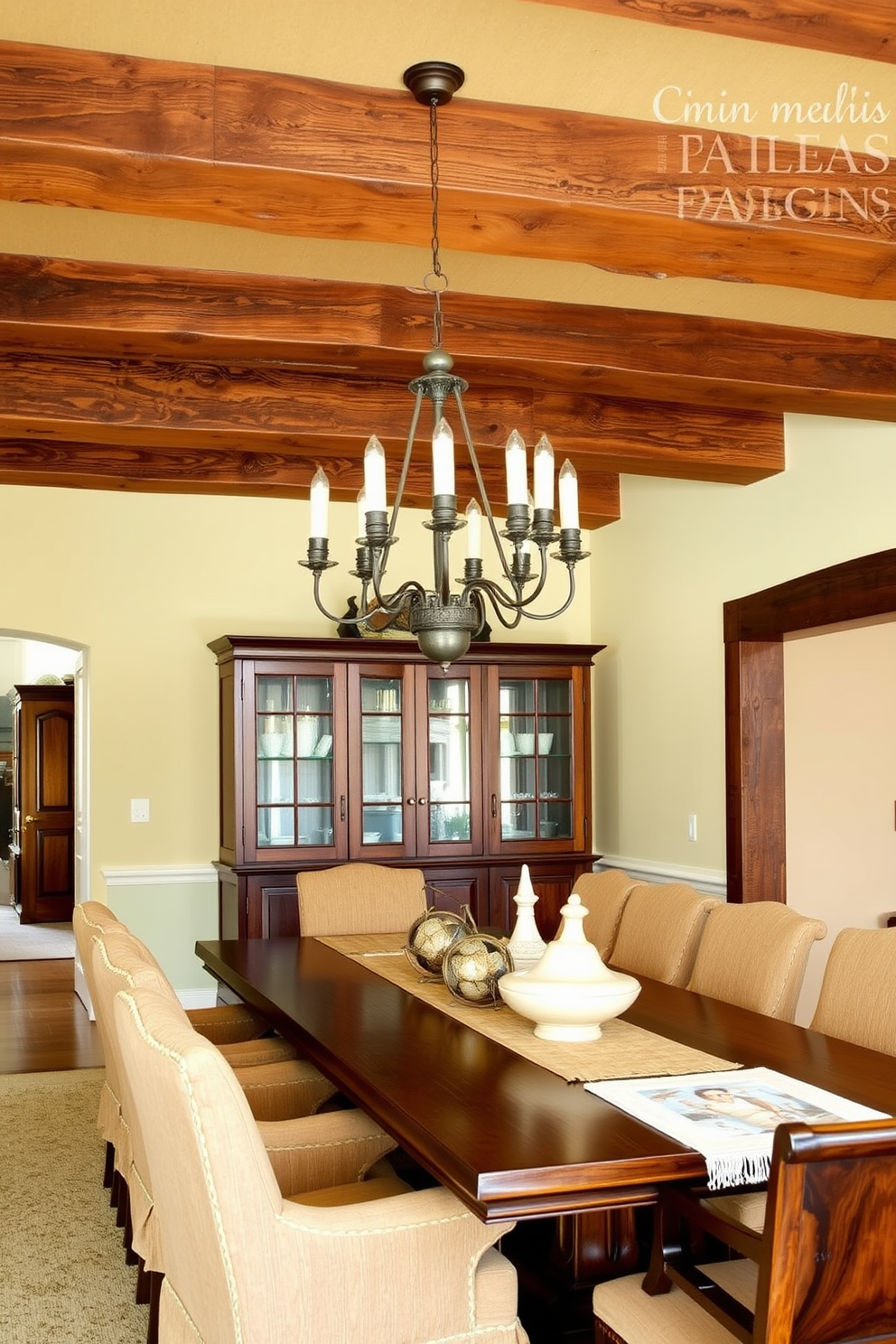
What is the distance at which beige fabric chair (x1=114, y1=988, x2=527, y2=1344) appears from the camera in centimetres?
175

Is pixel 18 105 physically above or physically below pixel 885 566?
above

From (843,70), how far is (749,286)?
118cm

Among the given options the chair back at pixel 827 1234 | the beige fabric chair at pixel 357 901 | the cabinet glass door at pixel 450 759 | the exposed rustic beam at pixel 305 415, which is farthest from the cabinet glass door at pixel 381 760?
the chair back at pixel 827 1234

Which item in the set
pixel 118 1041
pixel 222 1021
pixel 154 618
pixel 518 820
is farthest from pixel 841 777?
pixel 118 1041

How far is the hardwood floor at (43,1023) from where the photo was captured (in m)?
5.34

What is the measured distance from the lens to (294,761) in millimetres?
5609

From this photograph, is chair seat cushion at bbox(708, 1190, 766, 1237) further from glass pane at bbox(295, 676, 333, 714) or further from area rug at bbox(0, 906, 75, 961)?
area rug at bbox(0, 906, 75, 961)

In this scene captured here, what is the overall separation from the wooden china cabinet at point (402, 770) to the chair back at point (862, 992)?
9.43 feet

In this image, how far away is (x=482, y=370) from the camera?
427 centimetres

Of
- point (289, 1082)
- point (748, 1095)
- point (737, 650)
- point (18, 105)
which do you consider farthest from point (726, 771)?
point (18, 105)

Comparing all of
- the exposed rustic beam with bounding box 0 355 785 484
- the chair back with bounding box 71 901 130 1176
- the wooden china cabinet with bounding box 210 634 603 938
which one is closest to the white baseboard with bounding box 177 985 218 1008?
the wooden china cabinet with bounding box 210 634 603 938

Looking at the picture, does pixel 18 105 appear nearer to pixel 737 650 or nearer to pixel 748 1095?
pixel 748 1095

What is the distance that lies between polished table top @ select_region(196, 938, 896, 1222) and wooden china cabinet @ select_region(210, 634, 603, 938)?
2.05 metres

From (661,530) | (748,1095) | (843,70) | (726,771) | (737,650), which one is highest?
(843,70)
